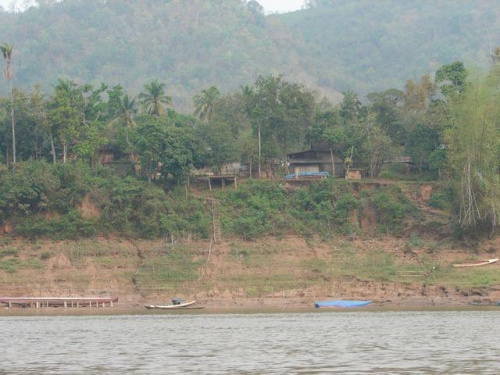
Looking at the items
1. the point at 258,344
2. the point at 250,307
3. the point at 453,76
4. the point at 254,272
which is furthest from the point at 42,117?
the point at 258,344

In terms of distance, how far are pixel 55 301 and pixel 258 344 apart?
32.0 m

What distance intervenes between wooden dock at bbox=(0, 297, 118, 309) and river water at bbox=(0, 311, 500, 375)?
28.6 ft

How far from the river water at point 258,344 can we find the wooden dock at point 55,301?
8.71m

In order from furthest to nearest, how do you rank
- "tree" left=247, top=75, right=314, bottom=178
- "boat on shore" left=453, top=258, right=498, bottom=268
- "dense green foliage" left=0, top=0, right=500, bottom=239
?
"tree" left=247, top=75, right=314, bottom=178 → "dense green foliage" left=0, top=0, right=500, bottom=239 → "boat on shore" left=453, top=258, right=498, bottom=268

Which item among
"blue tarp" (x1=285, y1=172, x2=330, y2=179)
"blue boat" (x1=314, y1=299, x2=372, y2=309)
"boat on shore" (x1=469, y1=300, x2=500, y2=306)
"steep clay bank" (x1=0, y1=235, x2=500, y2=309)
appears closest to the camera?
"boat on shore" (x1=469, y1=300, x2=500, y2=306)

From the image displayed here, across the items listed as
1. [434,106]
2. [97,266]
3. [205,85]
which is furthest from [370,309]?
[205,85]

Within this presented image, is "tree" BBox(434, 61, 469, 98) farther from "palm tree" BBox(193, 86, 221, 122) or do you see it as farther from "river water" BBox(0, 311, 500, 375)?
"river water" BBox(0, 311, 500, 375)

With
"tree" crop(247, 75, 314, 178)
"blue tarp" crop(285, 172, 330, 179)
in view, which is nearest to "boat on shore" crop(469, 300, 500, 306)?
"blue tarp" crop(285, 172, 330, 179)

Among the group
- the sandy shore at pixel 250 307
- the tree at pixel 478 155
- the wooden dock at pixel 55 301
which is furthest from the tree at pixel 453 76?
the wooden dock at pixel 55 301

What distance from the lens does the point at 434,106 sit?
89688mm

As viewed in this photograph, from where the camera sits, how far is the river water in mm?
33656

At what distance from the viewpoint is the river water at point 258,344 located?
3366 cm

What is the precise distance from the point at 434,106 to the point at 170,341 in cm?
5252

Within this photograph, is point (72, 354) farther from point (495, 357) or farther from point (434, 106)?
point (434, 106)
